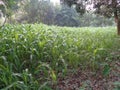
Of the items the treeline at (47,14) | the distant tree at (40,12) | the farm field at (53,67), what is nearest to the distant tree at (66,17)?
the treeline at (47,14)

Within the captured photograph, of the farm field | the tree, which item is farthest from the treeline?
the farm field

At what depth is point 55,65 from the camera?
384 cm

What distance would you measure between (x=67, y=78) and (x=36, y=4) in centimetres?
2673

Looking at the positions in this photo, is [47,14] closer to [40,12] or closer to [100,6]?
[40,12]

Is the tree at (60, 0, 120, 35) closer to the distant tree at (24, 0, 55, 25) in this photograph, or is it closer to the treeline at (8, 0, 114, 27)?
the treeline at (8, 0, 114, 27)

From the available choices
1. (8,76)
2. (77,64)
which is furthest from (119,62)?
(8,76)

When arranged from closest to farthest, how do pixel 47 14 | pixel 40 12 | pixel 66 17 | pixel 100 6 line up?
pixel 100 6, pixel 66 17, pixel 40 12, pixel 47 14

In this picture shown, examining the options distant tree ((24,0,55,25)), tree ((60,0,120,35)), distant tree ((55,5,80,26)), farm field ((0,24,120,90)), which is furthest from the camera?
distant tree ((24,0,55,25))

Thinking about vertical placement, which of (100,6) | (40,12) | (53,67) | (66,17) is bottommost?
(66,17)

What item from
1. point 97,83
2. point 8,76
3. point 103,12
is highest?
point 103,12

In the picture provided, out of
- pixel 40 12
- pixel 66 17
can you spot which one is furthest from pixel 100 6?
pixel 40 12

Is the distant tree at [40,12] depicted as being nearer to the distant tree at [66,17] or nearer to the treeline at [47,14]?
the treeline at [47,14]

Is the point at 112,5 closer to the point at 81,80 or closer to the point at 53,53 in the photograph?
the point at 53,53

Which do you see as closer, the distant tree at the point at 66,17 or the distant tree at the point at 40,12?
the distant tree at the point at 66,17
